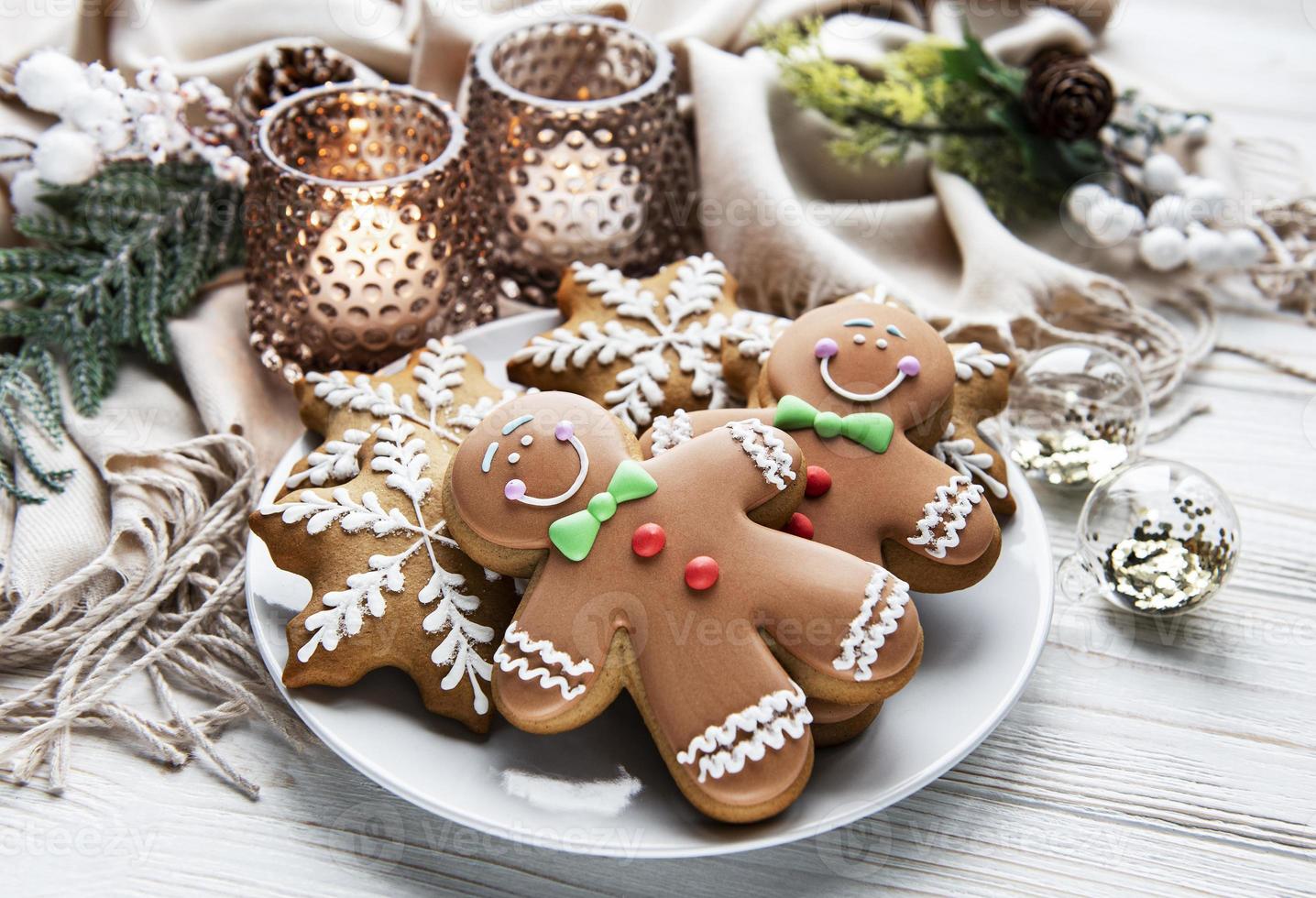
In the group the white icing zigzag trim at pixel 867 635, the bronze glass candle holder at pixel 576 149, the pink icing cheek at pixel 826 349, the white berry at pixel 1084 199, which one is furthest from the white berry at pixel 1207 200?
the white icing zigzag trim at pixel 867 635

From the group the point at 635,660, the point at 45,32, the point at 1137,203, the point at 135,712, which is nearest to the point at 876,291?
the point at 635,660

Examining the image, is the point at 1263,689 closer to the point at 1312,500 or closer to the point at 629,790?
the point at 1312,500

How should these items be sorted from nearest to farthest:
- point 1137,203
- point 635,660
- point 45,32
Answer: point 635,660 < point 45,32 < point 1137,203

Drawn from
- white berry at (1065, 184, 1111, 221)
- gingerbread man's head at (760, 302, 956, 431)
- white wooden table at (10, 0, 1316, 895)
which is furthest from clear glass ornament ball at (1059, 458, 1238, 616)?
white berry at (1065, 184, 1111, 221)

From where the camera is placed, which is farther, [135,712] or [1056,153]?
[1056,153]

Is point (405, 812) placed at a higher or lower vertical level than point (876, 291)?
lower

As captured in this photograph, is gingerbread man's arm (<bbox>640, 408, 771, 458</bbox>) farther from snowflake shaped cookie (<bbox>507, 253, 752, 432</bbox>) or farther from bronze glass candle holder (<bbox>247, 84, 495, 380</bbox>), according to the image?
bronze glass candle holder (<bbox>247, 84, 495, 380</bbox>)

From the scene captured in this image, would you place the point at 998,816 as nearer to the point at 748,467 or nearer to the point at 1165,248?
the point at 748,467
